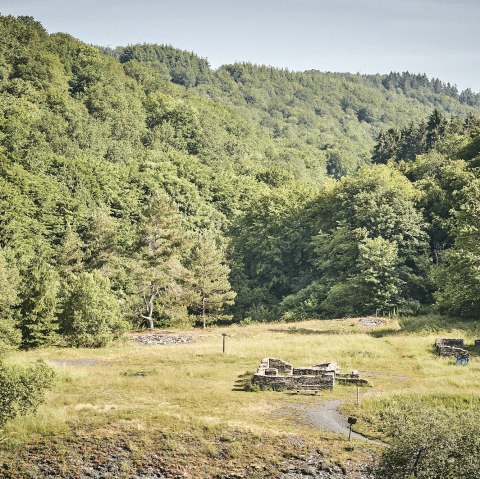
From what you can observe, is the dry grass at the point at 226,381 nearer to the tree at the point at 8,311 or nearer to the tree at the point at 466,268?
the tree at the point at 8,311

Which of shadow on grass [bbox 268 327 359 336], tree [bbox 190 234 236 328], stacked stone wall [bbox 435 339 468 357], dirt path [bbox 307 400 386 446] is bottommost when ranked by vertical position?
dirt path [bbox 307 400 386 446]

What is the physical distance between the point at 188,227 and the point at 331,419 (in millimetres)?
74497

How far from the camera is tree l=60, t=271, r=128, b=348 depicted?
5212 cm

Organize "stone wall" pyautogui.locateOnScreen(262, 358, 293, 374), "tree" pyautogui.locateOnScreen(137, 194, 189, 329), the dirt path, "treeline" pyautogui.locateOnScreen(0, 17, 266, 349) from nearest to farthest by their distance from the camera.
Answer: the dirt path → "stone wall" pyautogui.locateOnScreen(262, 358, 293, 374) → "treeline" pyautogui.locateOnScreen(0, 17, 266, 349) → "tree" pyautogui.locateOnScreen(137, 194, 189, 329)

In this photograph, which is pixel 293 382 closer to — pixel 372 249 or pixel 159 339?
pixel 159 339

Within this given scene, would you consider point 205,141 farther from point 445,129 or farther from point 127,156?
point 445,129

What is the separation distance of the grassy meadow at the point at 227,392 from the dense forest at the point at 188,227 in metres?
7.35

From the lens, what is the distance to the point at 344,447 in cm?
2791

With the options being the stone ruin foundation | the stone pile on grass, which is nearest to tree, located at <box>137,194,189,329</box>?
the stone pile on grass

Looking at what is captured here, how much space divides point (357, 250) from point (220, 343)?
27.0 metres

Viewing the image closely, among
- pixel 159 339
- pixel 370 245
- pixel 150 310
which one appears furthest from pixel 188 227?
pixel 159 339

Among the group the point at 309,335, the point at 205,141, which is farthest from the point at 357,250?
the point at 205,141

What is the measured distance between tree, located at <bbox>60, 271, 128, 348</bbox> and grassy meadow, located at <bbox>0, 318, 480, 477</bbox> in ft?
6.88

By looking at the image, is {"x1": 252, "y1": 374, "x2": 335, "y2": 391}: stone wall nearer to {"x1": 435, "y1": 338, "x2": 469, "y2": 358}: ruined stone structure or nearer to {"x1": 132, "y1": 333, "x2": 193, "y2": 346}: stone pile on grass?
{"x1": 435, "y1": 338, "x2": 469, "y2": 358}: ruined stone structure
